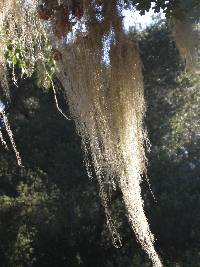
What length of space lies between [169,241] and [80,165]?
270 cm

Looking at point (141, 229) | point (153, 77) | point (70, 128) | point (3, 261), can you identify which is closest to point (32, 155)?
point (70, 128)

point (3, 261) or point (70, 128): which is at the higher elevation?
point (70, 128)

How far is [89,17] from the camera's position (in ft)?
7.09

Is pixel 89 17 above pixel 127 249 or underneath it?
underneath

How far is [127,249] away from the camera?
1212 cm

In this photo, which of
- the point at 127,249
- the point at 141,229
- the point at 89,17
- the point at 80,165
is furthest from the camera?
the point at 80,165

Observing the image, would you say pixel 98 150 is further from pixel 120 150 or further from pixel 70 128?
pixel 70 128

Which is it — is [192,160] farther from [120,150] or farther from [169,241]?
[120,150]

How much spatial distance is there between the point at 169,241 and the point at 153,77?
4023 millimetres

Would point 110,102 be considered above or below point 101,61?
below

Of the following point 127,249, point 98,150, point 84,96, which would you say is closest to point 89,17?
point 84,96

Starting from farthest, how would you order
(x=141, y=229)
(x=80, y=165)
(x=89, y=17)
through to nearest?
1. (x=80, y=165)
2. (x=141, y=229)
3. (x=89, y=17)

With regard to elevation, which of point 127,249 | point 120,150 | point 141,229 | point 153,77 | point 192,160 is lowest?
point 141,229

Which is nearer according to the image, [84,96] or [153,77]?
[84,96]
